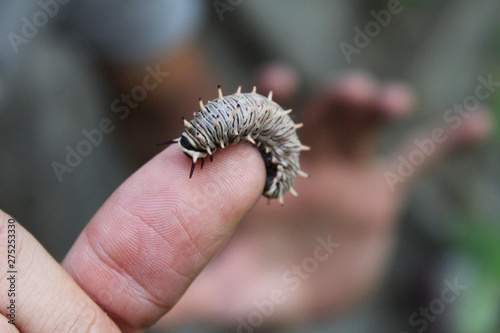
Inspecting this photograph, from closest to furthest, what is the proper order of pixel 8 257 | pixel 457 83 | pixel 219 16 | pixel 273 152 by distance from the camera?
pixel 8 257 → pixel 273 152 → pixel 219 16 → pixel 457 83

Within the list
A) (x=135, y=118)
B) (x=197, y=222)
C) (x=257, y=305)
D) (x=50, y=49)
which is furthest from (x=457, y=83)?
(x=50, y=49)

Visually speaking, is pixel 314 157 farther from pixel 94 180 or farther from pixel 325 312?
pixel 94 180
